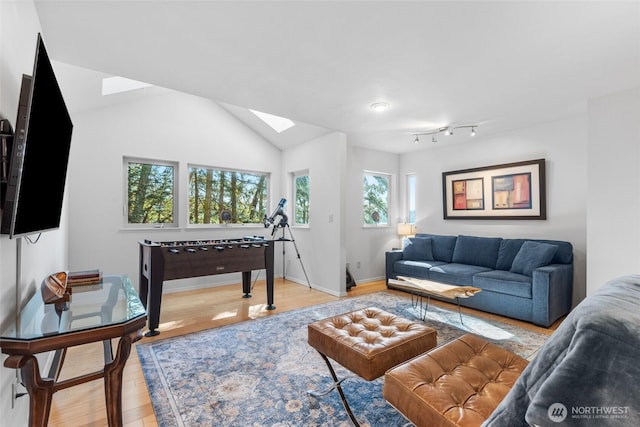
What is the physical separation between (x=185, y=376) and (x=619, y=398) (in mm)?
2273

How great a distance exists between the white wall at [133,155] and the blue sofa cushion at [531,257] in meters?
3.99

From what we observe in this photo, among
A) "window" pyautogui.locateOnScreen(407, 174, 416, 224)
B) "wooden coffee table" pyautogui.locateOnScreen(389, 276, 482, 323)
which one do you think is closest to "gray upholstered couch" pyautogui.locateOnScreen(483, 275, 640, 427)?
"wooden coffee table" pyautogui.locateOnScreen(389, 276, 482, 323)

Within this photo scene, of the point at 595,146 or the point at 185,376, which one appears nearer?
the point at 185,376

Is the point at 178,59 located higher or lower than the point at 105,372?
higher

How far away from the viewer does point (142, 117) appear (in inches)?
159

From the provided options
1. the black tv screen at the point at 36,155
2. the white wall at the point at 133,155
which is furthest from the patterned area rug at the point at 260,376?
the white wall at the point at 133,155

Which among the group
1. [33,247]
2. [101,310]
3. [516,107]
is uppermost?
[516,107]

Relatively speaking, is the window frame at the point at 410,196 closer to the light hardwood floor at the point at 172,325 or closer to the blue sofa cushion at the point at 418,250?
the blue sofa cushion at the point at 418,250

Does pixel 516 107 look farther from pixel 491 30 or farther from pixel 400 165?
pixel 400 165

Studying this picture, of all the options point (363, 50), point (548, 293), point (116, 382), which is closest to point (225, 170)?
point (363, 50)

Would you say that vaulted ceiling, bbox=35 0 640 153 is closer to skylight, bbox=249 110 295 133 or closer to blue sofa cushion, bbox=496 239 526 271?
skylight, bbox=249 110 295 133

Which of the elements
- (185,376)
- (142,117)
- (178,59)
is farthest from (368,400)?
(142,117)

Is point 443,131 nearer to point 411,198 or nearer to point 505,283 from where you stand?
point 411,198

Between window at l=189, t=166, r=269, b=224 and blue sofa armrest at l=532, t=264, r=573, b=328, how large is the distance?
4.11 meters
